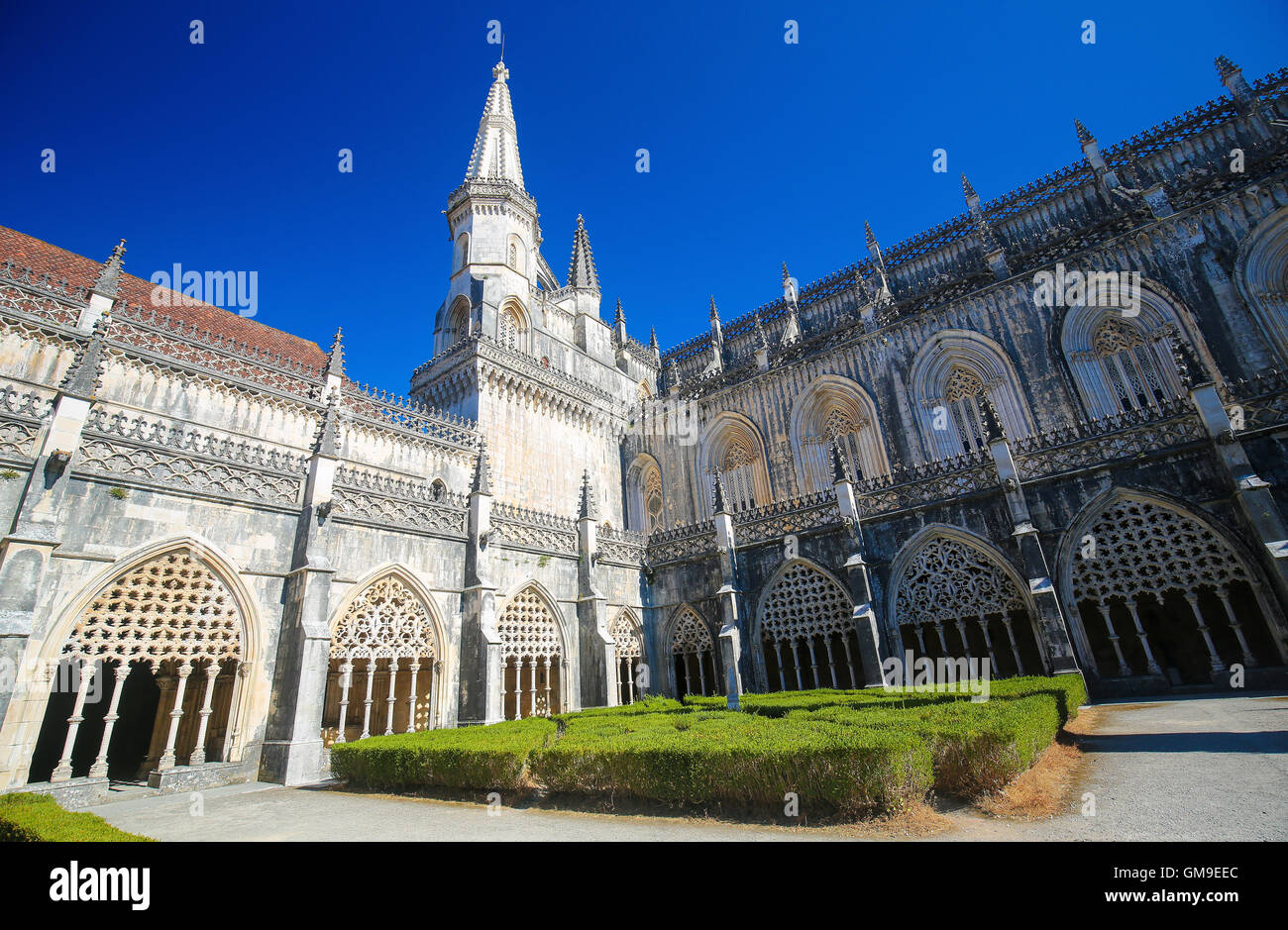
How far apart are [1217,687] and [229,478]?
816 inches

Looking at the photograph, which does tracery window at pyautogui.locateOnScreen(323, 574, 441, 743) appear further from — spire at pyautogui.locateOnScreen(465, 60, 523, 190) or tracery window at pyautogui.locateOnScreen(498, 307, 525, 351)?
spire at pyautogui.locateOnScreen(465, 60, 523, 190)

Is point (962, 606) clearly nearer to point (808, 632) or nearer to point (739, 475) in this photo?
point (808, 632)

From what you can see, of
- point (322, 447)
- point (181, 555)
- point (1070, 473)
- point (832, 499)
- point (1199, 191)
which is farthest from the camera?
point (1199, 191)

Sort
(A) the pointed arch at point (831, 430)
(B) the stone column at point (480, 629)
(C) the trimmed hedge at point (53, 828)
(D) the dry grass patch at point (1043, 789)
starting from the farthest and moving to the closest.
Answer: (A) the pointed arch at point (831, 430)
(B) the stone column at point (480, 629)
(D) the dry grass patch at point (1043, 789)
(C) the trimmed hedge at point (53, 828)

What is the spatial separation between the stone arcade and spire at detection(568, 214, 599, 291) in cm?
703

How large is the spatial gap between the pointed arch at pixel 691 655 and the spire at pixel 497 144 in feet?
79.6

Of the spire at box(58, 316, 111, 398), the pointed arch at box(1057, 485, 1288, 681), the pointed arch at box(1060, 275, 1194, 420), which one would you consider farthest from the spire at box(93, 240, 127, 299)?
the pointed arch at box(1060, 275, 1194, 420)

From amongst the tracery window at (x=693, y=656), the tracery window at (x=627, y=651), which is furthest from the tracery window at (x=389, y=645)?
the tracery window at (x=693, y=656)

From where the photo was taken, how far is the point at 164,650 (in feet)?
31.7

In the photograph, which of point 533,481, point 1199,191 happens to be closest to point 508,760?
point 533,481

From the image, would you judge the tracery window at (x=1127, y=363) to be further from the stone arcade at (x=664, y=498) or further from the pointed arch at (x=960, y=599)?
the pointed arch at (x=960, y=599)

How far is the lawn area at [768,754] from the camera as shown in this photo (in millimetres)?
5251
